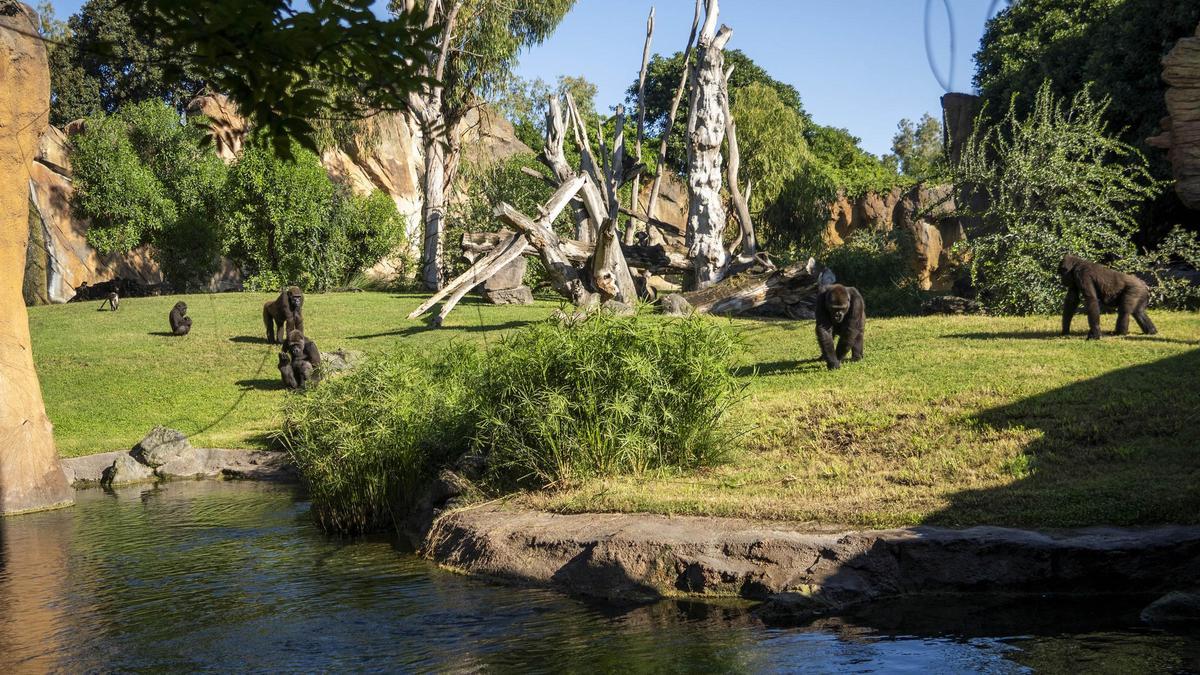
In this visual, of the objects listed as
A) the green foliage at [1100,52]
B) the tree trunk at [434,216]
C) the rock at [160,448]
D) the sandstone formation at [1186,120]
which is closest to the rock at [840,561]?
the sandstone formation at [1186,120]

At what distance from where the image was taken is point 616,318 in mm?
10766

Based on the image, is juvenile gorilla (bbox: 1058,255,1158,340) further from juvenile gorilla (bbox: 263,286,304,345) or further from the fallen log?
juvenile gorilla (bbox: 263,286,304,345)

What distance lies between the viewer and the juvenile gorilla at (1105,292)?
47.4ft

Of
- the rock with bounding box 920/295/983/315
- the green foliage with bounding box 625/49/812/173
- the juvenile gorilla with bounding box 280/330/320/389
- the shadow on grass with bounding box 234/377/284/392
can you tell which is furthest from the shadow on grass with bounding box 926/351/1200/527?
the green foliage with bounding box 625/49/812/173

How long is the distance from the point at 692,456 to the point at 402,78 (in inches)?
278

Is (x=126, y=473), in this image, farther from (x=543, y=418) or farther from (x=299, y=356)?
(x=543, y=418)

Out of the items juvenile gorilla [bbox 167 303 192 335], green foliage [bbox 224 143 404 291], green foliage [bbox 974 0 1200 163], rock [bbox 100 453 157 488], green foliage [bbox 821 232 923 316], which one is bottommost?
rock [bbox 100 453 157 488]

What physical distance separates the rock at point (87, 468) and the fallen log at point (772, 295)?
1364cm

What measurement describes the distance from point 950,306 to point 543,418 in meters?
13.5

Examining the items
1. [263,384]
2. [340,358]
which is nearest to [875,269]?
[340,358]

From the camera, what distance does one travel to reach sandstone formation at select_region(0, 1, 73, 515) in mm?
13209

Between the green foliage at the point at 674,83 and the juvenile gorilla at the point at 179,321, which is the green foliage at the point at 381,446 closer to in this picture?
the juvenile gorilla at the point at 179,321

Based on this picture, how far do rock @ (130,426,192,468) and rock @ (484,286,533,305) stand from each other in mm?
14155

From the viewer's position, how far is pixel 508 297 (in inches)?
1174
